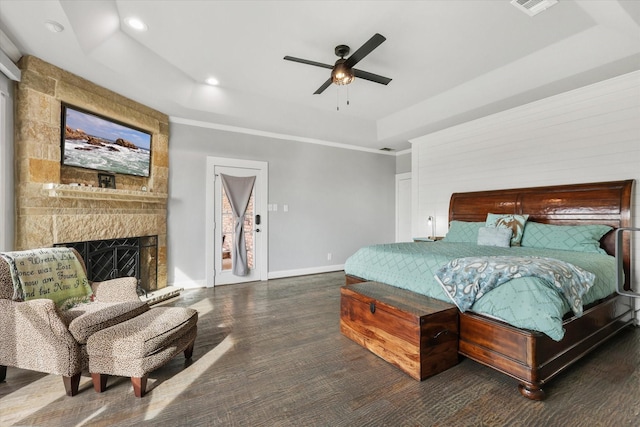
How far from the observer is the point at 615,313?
2672 millimetres

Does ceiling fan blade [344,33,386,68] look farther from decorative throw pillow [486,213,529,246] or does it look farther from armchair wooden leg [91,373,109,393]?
armchair wooden leg [91,373,109,393]

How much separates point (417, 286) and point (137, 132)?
13.2ft

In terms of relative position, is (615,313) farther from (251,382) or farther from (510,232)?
(251,382)

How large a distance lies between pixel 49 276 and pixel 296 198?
3.72 meters

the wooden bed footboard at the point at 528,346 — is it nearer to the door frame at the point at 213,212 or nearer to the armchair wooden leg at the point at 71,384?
the armchair wooden leg at the point at 71,384

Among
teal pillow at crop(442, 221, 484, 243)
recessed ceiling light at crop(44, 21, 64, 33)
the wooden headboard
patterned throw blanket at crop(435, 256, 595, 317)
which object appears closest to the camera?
patterned throw blanket at crop(435, 256, 595, 317)

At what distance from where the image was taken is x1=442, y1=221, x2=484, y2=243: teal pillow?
4.01 meters

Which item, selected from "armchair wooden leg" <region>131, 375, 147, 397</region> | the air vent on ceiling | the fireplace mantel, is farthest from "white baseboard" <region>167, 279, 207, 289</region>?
the air vent on ceiling

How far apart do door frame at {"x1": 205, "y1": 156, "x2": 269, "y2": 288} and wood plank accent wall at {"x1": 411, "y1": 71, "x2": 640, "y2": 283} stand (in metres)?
2.88

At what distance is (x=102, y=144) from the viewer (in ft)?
11.7

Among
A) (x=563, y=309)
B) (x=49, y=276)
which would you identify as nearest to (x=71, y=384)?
(x=49, y=276)

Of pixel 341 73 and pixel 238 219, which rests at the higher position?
pixel 341 73

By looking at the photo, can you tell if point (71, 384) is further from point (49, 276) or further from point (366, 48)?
point (366, 48)

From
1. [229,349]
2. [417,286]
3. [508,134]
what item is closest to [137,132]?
[229,349]
